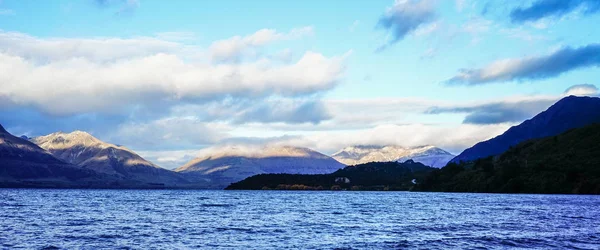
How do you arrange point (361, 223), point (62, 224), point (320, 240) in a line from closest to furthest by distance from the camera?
point (320, 240), point (62, 224), point (361, 223)

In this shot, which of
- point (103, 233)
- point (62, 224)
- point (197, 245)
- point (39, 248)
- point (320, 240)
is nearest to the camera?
point (39, 248)

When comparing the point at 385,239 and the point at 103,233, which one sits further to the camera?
the point at 103,233

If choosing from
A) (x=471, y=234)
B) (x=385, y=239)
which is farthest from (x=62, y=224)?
(x=471, y=234)

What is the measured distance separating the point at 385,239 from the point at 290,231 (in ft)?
50.4

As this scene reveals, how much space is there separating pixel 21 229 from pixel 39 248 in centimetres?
2071

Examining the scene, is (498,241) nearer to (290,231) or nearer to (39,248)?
(290,231)

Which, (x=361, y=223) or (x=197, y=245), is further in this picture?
(x=361, y=223)

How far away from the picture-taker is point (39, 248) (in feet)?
193

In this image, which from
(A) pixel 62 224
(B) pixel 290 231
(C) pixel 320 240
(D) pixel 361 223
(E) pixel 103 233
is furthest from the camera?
(D) pixel 361 223

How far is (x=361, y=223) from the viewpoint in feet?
300

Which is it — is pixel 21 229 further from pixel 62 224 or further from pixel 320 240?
pixel 320 240

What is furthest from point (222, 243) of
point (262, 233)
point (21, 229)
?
point (21, 229)

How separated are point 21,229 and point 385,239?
48.6 meters

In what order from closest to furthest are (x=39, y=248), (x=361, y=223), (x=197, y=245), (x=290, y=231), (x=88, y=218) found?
(x=39, y=248) < (x=197, y=245) < (x=290, y=231) < (x=361, y=223) < (x=88, y=218)
